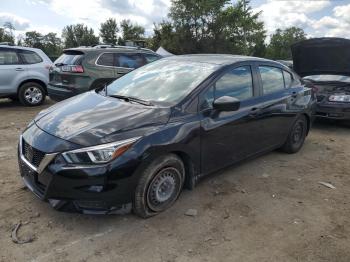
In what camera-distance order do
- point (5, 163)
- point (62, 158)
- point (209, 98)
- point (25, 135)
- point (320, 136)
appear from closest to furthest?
point (62, 158) → point (25, 135) → point (209, 98) → point (5, 163) → point (320, 136)

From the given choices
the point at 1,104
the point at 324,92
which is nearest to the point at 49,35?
the point at 1,104

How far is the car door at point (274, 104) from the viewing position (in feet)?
16.2

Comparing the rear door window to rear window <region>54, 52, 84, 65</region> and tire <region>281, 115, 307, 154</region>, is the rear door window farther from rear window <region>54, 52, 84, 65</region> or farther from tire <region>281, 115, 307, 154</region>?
tire <region>281, 115, 307, 154</region>

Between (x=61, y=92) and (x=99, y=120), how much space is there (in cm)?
518

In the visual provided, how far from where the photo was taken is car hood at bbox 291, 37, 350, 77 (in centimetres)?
801

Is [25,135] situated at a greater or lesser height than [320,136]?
greater

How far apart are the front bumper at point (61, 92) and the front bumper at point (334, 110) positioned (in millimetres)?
5303

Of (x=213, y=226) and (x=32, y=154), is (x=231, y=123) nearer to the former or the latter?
(x=213, y=226)

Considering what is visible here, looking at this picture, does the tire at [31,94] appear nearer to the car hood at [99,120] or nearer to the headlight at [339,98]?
the car hood at [99,120]

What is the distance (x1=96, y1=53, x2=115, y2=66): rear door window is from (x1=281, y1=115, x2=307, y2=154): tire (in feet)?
15.7

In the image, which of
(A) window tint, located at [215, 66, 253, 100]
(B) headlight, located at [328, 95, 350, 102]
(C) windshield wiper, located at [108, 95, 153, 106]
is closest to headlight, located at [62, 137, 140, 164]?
(C) windshield wiper, located at [108, 95, 153, 106]

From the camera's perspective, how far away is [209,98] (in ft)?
13.4

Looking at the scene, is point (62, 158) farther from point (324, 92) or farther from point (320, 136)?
point (324, 92)

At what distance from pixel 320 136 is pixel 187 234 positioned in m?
4.86
